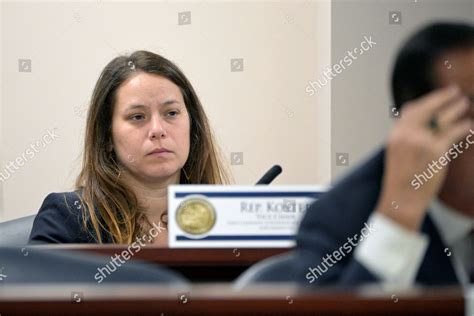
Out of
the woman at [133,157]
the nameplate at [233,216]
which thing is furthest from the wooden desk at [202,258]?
the woman at [133,157]

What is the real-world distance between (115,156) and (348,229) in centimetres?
115

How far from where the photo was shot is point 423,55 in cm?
52

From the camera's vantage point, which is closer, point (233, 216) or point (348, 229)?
point (348, 229)

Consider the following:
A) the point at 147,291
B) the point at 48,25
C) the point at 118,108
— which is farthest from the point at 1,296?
the point at 48,25

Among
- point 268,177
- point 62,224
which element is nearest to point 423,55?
point 268,177

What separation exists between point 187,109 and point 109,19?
1.41m

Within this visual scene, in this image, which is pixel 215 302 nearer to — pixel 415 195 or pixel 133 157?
pixel 415 195

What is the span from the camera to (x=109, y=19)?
2.97 metres

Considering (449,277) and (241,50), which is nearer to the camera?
(449,277)

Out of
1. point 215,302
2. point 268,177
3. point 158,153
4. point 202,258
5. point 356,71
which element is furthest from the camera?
point 356,71

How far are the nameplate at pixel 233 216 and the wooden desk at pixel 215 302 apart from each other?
530mm

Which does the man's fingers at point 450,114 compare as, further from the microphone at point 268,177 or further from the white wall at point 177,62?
the white wall at point 177,62

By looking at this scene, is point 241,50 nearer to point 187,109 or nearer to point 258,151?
point 258,151

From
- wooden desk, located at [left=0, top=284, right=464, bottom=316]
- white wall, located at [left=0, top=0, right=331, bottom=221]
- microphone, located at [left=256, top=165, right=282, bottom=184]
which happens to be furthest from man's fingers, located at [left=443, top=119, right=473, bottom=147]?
white wall, located at [left=0, top=0, right=331, bottom=221]
